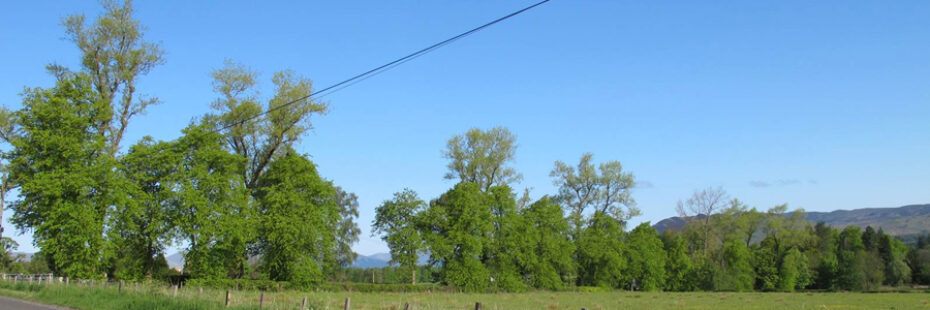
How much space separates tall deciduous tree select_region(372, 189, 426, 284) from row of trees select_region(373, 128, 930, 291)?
0.09m

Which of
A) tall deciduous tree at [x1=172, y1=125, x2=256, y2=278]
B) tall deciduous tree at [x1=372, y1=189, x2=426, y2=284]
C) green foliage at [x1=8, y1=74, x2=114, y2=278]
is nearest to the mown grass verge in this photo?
Result: green foliage at [x1=8, y1=74, x2=114, y2=278]

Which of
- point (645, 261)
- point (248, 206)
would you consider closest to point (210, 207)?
point (248, 206)

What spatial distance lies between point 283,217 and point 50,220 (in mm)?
13161

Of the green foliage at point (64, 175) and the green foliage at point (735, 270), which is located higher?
the green foliage at point (64, 175)

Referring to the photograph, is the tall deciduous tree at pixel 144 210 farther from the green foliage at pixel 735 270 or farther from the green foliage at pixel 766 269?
the green foliage at pixel 766 269

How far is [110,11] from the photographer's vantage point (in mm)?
40531

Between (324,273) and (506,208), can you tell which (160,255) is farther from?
(506,208)

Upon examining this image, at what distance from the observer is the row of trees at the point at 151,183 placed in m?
37.4

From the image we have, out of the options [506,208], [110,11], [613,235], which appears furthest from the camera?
[613,235]

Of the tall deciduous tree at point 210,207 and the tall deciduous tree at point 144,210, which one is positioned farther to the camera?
the tall deciduous tree at point 210,207

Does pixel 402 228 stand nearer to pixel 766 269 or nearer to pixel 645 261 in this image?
pixel 645 261

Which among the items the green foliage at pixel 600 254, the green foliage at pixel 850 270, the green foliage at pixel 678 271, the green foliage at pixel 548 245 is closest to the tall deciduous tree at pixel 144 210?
the green foliage at pixel 548 245

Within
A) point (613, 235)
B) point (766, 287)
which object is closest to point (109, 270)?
point (613, 235)

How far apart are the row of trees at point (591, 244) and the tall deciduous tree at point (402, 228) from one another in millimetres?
88
